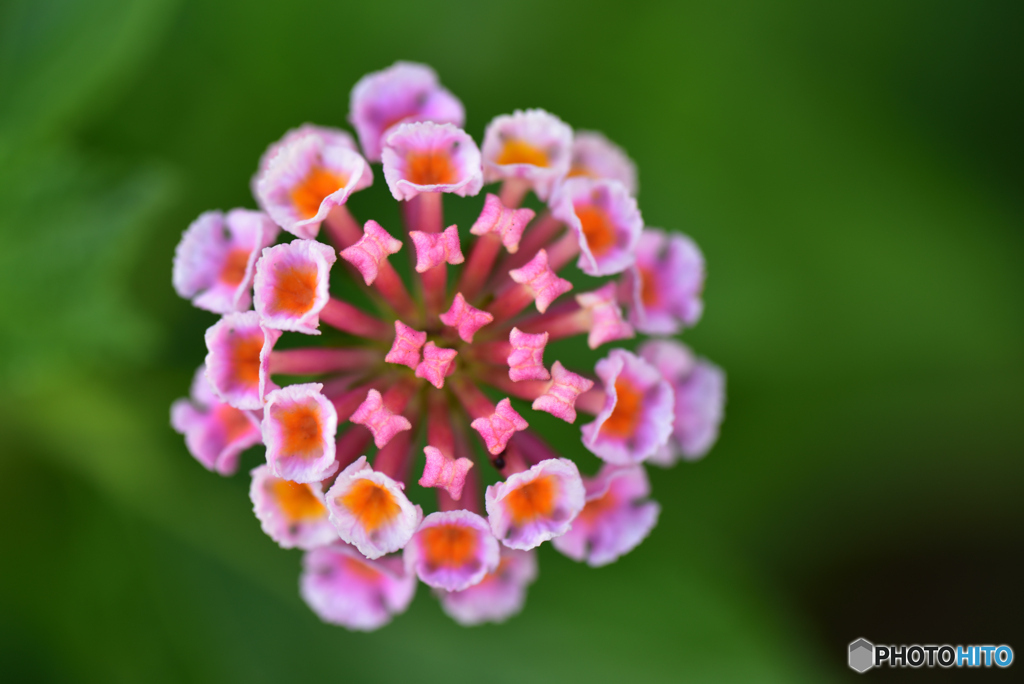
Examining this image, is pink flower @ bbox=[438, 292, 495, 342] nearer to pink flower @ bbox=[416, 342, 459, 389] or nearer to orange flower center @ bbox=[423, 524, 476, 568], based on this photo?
pink flower @ bbox=[416, 342, 459, 389]

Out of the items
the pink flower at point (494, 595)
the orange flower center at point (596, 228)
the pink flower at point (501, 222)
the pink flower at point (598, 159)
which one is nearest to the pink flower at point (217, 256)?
the pink flower at point (501, 222)

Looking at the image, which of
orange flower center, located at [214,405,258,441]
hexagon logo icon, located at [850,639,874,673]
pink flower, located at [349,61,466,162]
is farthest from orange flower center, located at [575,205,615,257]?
hexagon logo icon, located at [850,639,874,673]

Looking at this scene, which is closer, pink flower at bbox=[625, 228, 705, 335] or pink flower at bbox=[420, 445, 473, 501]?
pink flower at bbox=[420, 445, 473, 501]

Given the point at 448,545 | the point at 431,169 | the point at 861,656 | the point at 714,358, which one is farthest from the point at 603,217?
the point at 861,656

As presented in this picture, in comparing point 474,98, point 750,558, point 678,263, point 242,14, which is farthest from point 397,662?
point 242,14

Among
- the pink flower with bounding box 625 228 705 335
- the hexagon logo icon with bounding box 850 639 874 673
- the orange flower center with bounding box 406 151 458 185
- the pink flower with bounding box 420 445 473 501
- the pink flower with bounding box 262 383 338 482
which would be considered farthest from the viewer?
the hexagon logo icon with bounding box 850 639 874 673

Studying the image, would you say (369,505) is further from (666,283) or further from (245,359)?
(666,283)

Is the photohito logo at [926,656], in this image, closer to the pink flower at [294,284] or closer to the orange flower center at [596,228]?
the orange flower center at [596,228]
